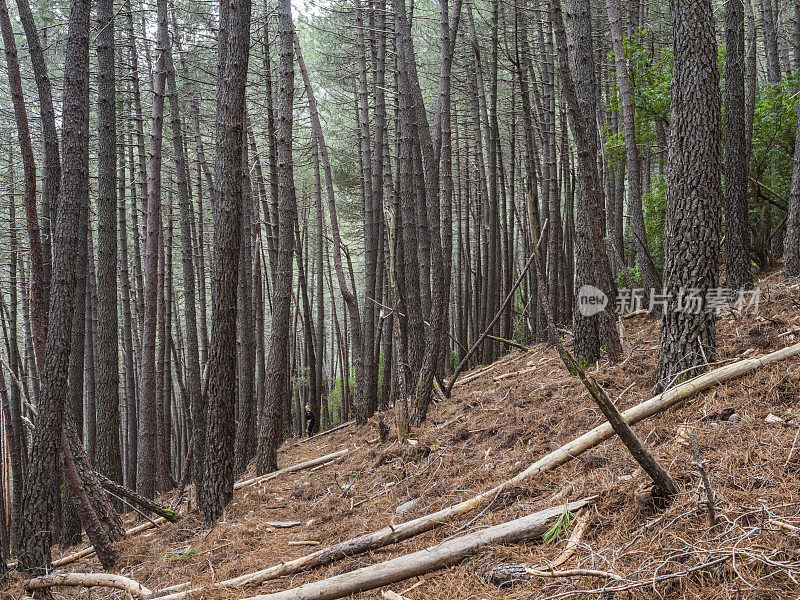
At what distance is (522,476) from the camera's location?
412 centimetres

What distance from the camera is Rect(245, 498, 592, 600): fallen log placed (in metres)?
3.32

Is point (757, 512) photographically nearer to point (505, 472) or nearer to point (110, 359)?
point (505, 472)

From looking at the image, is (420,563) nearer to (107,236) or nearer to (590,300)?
(590,300)

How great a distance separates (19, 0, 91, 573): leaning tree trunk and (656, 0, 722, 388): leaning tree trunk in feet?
15.2

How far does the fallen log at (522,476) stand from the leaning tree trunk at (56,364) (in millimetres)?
1647

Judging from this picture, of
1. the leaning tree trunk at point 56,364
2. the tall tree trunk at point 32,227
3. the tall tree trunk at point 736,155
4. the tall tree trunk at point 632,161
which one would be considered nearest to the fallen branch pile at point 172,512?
the leaning tree trunk at point 56,364

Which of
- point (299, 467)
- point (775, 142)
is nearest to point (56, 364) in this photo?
point (299, 467)

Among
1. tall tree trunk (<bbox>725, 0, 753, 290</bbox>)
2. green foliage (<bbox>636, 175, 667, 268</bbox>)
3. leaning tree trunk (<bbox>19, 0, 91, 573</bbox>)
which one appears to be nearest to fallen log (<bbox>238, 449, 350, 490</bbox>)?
leaning tree trunk (<bbox>19, 0, 91, 573</bbox>)

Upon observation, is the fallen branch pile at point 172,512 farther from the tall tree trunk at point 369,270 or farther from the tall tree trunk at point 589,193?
the tall tree trunk at point 589,193

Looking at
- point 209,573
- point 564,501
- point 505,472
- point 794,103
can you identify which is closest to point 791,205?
point 794,103

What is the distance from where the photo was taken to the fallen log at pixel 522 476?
3852 millimetres

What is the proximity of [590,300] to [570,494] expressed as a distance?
355cm

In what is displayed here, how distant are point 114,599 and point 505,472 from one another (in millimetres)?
2896

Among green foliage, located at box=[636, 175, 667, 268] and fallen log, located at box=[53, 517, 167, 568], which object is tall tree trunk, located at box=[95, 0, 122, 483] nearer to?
fallen log, located at box=[53, 517, 167, 568]
